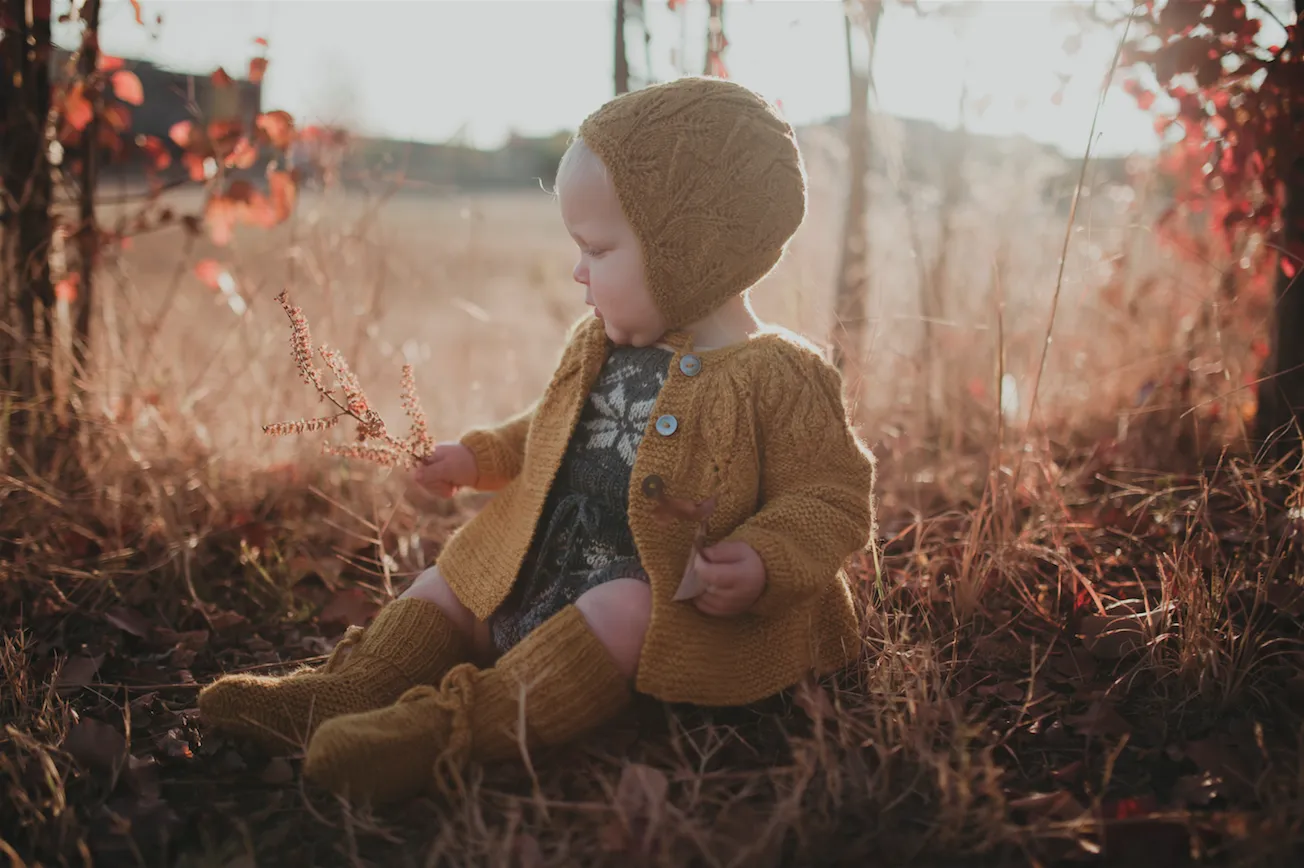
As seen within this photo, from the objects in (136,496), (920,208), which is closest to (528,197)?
(920,208)

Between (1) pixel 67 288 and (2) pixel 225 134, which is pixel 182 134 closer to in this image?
(2) pixel 225 134

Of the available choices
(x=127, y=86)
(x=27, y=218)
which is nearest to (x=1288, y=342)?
(x=127, y=86)

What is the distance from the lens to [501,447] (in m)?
2.22

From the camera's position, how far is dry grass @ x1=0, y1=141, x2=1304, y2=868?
154 cm

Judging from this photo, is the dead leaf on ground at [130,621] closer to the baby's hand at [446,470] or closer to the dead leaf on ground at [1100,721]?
the baby's hand at [446,470]

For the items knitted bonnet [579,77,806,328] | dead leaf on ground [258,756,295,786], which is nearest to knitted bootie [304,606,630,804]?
dead leaf on ground [258,756,295,786]

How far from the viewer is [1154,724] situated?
183cm

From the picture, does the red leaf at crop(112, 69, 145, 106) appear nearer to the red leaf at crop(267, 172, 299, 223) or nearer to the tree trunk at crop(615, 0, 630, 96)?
the red leaf at crop(267, 172, 299, 223)

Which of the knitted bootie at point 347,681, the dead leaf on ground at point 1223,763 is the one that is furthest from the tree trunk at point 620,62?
the dead leaf on ground at point 1223,763

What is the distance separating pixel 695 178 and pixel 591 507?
640mm

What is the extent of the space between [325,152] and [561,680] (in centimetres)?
227

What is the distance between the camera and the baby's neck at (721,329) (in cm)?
199

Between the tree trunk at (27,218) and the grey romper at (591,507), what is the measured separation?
1535mm

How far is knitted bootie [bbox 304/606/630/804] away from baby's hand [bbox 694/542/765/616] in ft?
0.72
